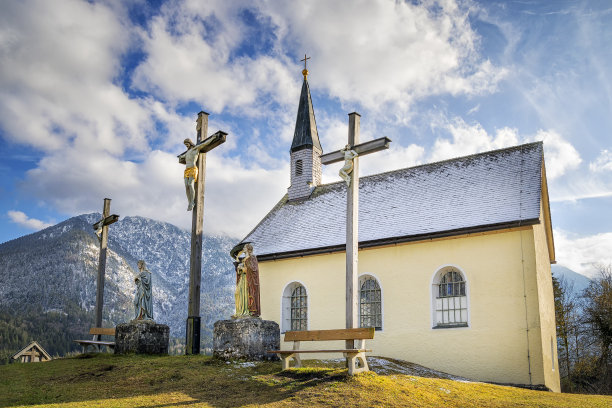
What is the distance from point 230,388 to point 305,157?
54.4ft

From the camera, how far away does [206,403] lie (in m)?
8.54

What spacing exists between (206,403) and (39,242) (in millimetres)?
117976

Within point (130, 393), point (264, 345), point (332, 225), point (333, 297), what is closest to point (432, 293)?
point (333, 297)

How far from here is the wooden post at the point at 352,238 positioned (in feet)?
36.1

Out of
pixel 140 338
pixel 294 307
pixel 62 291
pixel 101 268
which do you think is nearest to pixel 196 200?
pixel 140 338

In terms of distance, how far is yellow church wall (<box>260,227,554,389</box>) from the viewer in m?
15.2

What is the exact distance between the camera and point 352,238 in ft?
38.2

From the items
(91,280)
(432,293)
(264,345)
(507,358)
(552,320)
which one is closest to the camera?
(264,345)

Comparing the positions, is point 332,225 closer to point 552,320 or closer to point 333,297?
point 333,297

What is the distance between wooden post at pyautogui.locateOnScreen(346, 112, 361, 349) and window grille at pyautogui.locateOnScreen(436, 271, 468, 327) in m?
6.34

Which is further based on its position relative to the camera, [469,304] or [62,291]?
[62,291]

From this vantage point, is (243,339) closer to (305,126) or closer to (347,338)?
(347,338)

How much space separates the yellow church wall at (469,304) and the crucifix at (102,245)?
7.25 m

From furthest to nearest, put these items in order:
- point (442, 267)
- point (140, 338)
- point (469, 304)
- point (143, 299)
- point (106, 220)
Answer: point (106, 220), point (442, 267), point (469, 304), point (143, 299), point (140, 338)
